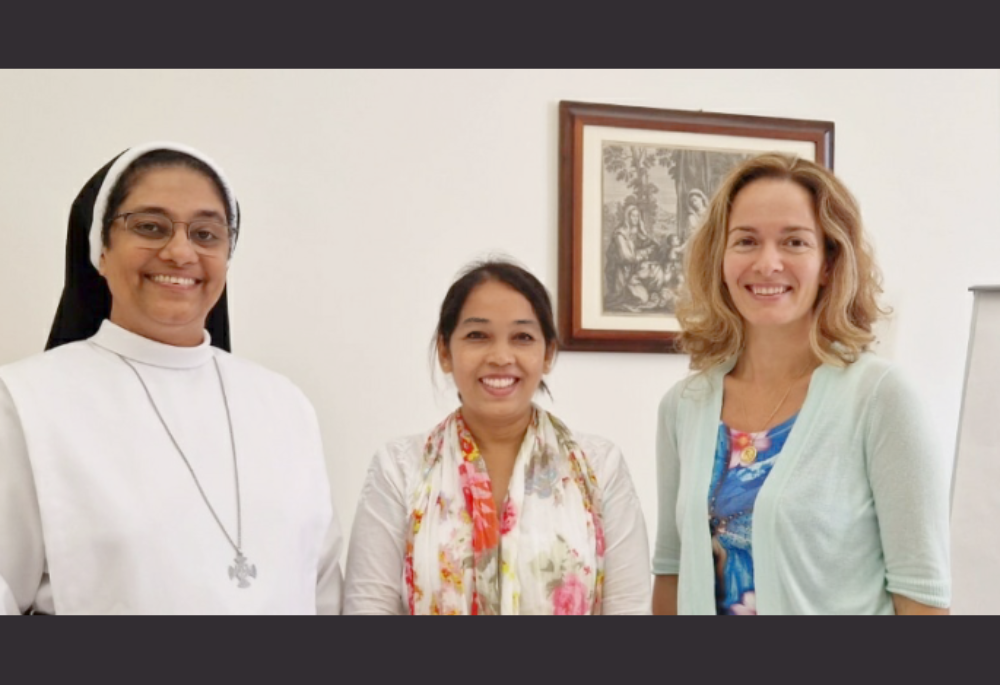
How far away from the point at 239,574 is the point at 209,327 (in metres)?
0.42

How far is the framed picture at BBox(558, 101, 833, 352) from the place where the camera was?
7.98 ft

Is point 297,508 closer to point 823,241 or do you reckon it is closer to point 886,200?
point 823,241

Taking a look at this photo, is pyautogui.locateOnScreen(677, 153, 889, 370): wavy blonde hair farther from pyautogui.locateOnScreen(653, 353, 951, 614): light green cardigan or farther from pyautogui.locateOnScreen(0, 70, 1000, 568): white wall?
pyautogui.locateOnScreen(0, 70, 1000, 568): white wall

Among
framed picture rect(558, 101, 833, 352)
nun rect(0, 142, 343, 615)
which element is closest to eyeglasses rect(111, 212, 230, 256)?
nun rect(0, 142, 343, 615)

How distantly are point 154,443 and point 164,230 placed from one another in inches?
12.0

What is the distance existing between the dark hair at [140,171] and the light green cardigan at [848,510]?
2.70 ft

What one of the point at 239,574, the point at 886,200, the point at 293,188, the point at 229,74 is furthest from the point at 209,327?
the point at 886,200

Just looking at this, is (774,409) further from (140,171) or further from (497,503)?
(140,171)

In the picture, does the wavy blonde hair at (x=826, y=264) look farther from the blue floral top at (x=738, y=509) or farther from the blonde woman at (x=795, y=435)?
the blue floral top at (x=738, y=509)

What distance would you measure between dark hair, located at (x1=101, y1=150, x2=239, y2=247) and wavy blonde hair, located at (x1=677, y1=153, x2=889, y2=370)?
716mm

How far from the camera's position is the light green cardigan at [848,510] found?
1471mm

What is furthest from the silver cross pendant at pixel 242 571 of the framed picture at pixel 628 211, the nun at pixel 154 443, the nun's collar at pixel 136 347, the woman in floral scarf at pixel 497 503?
the framed picture at pixel 628 211

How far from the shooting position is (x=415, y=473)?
160 cm

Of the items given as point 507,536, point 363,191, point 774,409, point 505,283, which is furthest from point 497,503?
point 363,191
